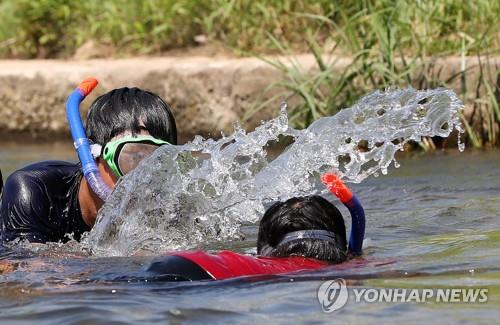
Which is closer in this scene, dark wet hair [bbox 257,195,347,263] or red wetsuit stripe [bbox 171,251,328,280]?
red wetsuit stripe [bbox 171,251,328,280]

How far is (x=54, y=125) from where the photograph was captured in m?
7.87

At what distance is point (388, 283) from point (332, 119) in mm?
1002

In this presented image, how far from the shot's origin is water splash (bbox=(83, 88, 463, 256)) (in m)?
3.64

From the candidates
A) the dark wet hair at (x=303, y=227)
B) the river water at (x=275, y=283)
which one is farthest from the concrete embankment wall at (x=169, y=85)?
the dark wet hair at (x=303, y=227)

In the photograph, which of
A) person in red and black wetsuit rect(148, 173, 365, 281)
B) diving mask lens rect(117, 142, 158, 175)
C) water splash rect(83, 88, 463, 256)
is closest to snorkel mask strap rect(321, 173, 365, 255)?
person in red and black wetsuit rect(148, 173, 365, 281)

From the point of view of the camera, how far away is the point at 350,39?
6.53 meters

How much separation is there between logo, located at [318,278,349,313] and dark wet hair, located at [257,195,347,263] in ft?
0.65

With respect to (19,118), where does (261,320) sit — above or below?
below

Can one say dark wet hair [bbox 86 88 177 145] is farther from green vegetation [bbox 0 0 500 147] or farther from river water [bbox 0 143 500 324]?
green vegetation [bbox 0 0 500 147]

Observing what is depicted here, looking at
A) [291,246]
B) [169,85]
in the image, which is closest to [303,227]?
[291,246]

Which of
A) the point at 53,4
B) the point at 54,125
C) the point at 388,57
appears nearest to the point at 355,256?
the point at 388,57

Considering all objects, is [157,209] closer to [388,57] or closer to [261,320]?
[261,320]

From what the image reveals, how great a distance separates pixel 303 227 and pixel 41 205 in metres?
0.93

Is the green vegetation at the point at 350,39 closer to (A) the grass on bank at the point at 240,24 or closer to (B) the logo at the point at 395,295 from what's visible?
(A) the grass on bank at the point at 240,24
